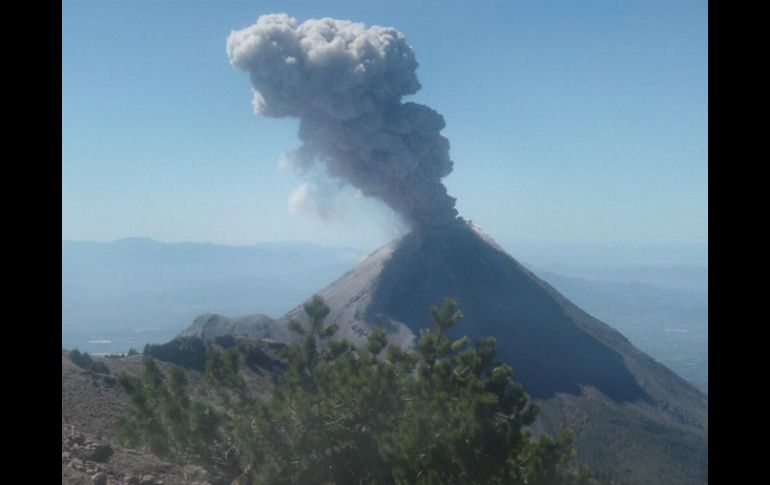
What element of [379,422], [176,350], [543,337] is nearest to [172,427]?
[379,422]

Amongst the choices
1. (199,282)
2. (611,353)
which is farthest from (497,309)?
(199,282)

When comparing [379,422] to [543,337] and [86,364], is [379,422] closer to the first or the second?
[86,364]

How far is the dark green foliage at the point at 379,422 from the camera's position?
17.9ft

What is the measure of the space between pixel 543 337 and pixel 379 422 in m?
29.8

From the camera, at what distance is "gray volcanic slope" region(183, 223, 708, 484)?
20469mm

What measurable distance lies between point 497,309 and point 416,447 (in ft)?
105

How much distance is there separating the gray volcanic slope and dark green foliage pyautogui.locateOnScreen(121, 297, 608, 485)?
8700mm

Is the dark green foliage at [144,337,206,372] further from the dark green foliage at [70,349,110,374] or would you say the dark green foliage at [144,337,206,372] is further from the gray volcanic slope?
the gray volcanic slope

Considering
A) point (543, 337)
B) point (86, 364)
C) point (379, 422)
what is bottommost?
point (543, 337)

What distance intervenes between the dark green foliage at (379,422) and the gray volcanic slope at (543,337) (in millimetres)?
8700

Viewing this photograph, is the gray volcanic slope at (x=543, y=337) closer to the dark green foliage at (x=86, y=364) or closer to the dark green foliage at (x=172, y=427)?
the dark green foliage at (x=172, y=427)

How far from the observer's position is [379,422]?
20.5ft

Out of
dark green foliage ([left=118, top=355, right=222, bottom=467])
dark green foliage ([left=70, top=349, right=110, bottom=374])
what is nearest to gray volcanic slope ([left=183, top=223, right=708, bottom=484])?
dark green foliage ([left=118, top=355, right=222, bottom=467])
